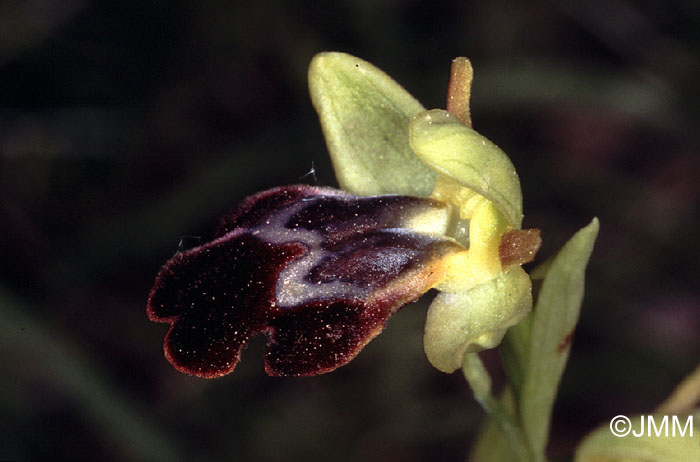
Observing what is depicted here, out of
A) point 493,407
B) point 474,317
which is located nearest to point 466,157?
point 474,317

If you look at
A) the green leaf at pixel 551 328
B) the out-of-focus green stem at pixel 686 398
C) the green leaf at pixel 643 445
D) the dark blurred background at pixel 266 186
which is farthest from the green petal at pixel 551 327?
the dark blurred background at pixel 266 186

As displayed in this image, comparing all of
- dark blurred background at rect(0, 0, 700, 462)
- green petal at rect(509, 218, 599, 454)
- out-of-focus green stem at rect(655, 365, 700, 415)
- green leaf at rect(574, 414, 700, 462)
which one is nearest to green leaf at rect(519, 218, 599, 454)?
green petal at rect(509, 218, 599, 454)

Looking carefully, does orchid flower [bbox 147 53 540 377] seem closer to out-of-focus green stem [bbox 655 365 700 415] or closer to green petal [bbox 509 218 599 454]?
green petal [bbox 509 218 599 454]

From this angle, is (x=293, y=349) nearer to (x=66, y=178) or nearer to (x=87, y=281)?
(x=87, y=281)

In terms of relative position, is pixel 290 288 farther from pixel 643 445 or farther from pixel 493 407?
pixel 643 445

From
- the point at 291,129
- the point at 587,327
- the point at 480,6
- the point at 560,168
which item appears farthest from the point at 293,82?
the point at 587,327
